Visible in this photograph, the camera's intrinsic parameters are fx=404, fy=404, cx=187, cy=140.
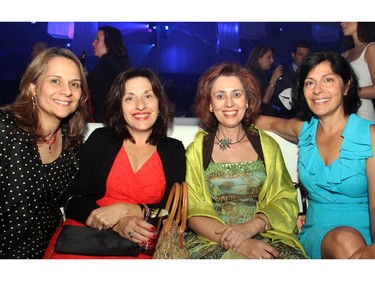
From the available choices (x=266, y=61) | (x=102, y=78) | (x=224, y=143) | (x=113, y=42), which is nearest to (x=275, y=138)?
(x=224, y=143)

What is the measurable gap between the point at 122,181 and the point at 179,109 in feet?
19.8

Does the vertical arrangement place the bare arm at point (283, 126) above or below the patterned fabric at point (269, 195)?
above

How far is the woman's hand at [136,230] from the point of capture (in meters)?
2.20

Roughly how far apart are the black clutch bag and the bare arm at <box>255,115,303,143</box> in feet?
4.65

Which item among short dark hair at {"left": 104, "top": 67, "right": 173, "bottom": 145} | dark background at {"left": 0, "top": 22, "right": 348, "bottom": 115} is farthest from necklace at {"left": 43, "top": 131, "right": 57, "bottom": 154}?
dark background at {"left": 0, "top": 22, "right": 348, "bottom": 115}

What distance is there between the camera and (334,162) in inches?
96.0

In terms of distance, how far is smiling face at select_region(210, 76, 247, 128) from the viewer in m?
2.59

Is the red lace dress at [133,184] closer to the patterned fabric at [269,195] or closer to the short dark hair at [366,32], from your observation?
the patterned fabric at [269,195]

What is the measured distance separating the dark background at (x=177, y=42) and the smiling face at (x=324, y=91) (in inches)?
212

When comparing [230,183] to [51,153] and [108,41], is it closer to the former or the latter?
[51,153]

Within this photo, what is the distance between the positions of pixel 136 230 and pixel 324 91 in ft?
4.61

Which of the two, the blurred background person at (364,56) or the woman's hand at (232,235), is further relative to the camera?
the blurred background person at (364,56)

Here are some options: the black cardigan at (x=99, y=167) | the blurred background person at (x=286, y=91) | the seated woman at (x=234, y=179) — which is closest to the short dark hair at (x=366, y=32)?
the blurred background person at (x=286, y=91)
